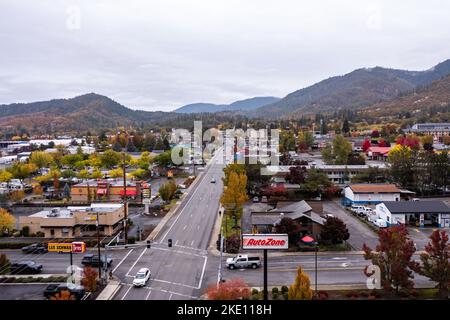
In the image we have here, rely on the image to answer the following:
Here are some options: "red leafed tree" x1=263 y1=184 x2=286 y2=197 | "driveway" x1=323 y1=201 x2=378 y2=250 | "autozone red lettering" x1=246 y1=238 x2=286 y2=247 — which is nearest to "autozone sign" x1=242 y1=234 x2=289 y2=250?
"autozone red lettering" x1=246 y1=238 x2=286 y2=247

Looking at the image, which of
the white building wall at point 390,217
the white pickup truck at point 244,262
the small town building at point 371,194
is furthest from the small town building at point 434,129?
the white pickup truck at point 244,262

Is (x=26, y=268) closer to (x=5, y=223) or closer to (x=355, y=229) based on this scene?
(x=5, y=223)

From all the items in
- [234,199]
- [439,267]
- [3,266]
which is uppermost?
[234,199]

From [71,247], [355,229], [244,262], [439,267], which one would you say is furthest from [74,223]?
[439,267]

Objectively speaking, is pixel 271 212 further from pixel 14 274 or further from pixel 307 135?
pixel 307 135

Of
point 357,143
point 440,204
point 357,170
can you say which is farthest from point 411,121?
point 440,204

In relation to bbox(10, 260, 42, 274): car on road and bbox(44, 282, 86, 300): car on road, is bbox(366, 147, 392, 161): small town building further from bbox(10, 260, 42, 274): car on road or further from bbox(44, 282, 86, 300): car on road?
bbox(44, 282, 86, 300): car on road

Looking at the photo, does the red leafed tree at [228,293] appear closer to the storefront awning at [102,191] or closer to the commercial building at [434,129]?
the storefront awning at [102,191]
